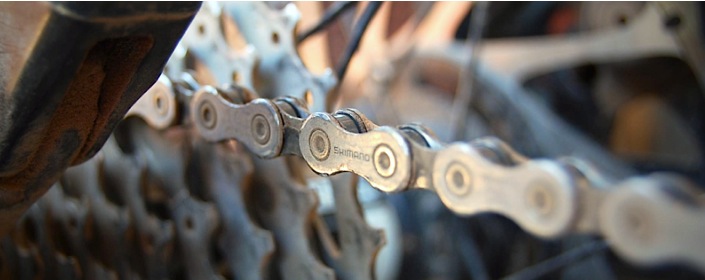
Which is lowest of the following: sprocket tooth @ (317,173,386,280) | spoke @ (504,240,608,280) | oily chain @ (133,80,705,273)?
spoke @ (504,240,608,280)

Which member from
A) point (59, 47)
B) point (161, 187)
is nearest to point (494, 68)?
point (161, 187)

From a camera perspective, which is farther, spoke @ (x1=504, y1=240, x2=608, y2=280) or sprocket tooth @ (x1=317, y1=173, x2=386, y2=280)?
spoke @ (x1=504, y1=240, x2=608, y2=280)

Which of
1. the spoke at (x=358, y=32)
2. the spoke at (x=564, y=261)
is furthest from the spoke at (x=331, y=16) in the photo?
the spoke at (x=564, y=261)

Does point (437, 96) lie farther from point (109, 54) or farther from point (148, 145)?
point (109, 54)

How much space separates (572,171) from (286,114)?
0.19m

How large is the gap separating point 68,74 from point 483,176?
8.0 inches

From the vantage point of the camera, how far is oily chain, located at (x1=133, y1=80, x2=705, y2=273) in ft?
0.82

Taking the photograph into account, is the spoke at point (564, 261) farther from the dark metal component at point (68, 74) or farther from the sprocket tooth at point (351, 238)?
the dark metal component at point (68, 74)

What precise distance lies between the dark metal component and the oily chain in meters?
0.08

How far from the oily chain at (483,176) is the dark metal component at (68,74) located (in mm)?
84

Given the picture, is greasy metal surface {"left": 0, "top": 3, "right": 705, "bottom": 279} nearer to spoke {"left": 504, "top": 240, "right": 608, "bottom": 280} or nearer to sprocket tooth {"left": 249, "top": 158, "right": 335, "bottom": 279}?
sprocket tooth {"left": 249, "top": 158, "right": 335, "bottom": 279}

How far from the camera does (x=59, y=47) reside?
30 centimetres

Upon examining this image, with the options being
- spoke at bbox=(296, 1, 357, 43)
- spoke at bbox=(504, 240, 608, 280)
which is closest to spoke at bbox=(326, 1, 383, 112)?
spoke at bbox=(296, 1, 357, 43)

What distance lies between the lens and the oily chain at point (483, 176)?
0.25 meters
